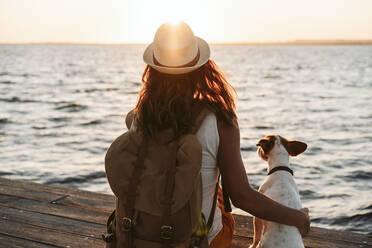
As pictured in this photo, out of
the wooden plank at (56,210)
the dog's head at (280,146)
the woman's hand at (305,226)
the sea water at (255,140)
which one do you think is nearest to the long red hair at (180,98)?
the sea water at (255,140)

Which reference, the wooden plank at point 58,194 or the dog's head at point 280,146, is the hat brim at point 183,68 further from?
the wooden plank at point 58,194

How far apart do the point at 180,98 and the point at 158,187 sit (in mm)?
497

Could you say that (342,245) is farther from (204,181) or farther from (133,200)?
(133,200)

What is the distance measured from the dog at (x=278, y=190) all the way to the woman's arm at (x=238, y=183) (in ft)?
1.04

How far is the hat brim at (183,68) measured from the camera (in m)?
2.38

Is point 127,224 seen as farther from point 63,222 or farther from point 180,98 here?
point 63,222

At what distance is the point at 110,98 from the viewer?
2364 centimetres

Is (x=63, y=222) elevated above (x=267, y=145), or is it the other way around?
(x=267, y=145)

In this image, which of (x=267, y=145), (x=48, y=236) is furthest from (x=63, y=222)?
(x=267, y=145)

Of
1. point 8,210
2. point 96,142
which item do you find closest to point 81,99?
point 96,142

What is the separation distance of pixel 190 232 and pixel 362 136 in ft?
39.4

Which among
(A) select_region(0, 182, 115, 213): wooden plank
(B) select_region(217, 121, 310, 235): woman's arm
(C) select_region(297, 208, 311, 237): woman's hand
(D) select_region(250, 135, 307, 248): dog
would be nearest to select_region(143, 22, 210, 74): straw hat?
(B) select_region(217, 121, 310, 235): woman's arm

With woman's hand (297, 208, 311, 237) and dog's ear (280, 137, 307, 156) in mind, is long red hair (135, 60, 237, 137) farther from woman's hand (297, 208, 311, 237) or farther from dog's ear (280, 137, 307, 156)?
dog's ear (280, 137, 307, 156)

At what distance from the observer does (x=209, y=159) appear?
2.48 m
